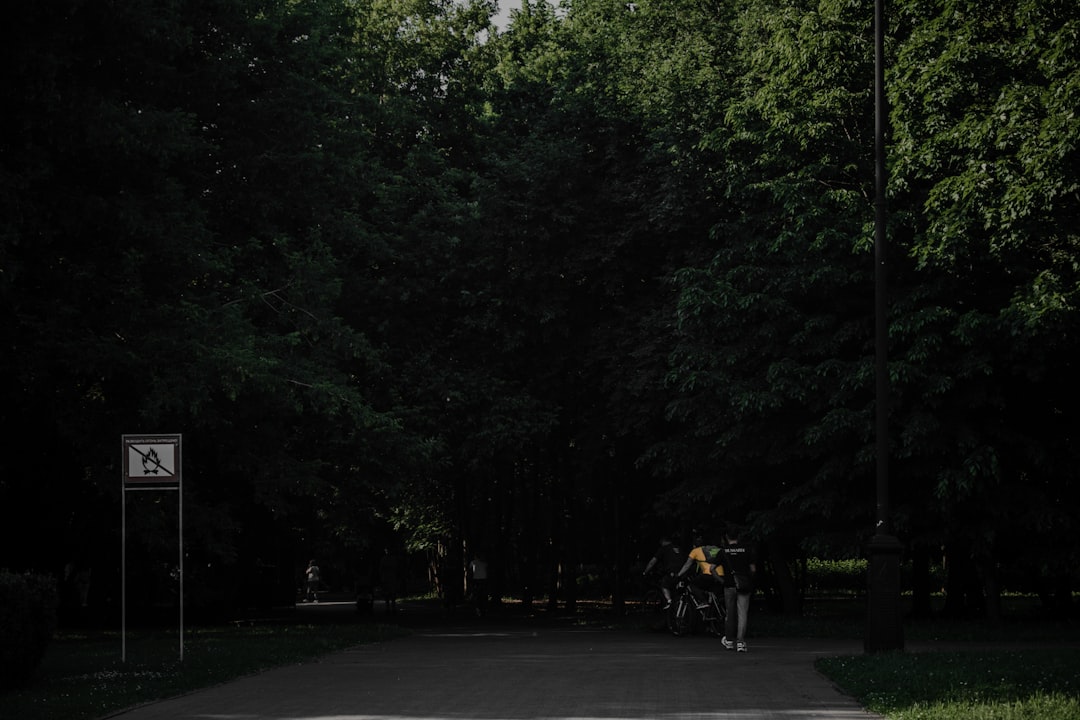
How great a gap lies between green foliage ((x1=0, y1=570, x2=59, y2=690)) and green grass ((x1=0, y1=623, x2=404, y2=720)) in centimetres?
24

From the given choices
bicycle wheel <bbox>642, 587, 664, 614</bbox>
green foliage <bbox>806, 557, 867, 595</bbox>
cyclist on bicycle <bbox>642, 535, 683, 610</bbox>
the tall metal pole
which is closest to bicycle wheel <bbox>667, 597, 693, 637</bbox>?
cyclist on bicycle <bbox>642, 535, 683, 610</bbox>

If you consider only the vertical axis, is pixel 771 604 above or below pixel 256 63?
below

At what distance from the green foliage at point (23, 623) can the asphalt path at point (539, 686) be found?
5.71ft

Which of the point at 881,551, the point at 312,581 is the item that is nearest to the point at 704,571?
the point at 881,551

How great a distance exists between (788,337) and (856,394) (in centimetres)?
173

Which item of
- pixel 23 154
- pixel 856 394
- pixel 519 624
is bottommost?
pixel 519 624

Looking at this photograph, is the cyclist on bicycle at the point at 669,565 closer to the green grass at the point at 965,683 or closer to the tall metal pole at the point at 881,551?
the tall metal pole at the point at 881,551

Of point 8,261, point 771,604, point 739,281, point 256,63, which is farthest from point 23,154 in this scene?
point 771,604

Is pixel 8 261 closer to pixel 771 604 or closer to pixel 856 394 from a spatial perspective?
pixel 856 394

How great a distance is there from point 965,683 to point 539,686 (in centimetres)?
437

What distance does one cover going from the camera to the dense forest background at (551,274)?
77.5ft

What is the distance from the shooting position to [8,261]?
21.7 m

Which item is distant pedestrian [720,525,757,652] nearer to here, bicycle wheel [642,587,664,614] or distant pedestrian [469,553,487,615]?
bicycle wheel [642,587,664,614]

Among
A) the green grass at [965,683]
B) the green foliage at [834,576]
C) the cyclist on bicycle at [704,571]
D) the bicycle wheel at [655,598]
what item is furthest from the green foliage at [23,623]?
the green foliage at [834,576]
